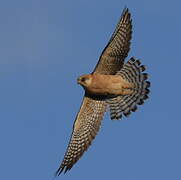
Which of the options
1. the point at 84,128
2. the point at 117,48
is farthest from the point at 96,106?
the point at 117,48

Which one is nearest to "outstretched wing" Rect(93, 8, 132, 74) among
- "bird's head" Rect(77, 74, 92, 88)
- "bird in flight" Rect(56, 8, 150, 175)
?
"bird in flight" Rect(56, 8, 150, 175)

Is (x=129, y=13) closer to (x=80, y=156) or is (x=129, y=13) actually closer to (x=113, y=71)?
(x=113, y=71)

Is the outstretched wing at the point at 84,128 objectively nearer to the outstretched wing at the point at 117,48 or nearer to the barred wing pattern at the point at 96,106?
the barred wing pattern at the point at 96,106

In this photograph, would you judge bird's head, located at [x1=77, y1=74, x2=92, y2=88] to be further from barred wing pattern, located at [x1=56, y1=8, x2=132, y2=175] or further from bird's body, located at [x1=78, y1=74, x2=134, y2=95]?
barred wing pattern, located at [x1=56, y1=8, x2=132, y2=175]

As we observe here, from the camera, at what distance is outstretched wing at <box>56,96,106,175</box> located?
1838 cm

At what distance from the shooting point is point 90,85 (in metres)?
17.6

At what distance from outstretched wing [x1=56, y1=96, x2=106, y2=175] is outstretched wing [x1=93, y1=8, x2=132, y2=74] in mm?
1117

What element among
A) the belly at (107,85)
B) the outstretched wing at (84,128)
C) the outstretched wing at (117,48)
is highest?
the outstretched wing at (117,48)

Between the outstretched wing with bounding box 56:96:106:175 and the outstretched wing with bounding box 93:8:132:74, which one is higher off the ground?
the outstretched wing with bounding box 93:8:132:74

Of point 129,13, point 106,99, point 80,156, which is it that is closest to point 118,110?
point 106,99

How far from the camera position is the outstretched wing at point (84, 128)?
1838cm

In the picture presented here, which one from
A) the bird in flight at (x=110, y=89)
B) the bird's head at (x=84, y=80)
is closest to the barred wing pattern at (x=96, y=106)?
the bird in flight at (x=110, y=89)

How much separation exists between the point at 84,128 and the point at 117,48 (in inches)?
Answer: 104

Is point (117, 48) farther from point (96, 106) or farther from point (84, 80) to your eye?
point (96, 106)
